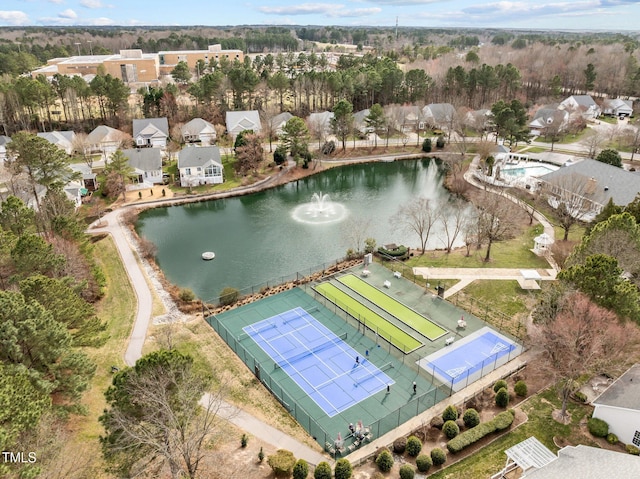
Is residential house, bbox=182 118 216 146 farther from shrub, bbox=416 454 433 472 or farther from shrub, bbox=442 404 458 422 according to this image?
shrub, bbox=416 454 433 472

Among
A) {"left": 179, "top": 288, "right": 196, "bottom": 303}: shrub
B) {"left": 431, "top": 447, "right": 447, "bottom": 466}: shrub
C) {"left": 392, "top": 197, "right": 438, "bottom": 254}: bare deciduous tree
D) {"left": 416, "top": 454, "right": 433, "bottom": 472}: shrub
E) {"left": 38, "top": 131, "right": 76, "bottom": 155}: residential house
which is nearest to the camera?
{"left": 416, "top": 454, "right": 433, "bottom": 472}: shrub

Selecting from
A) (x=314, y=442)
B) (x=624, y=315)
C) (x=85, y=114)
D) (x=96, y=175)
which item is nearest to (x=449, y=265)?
(x=624, y=315)

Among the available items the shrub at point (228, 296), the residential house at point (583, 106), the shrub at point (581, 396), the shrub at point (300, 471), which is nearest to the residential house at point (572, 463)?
the shrub at point (581, 396)

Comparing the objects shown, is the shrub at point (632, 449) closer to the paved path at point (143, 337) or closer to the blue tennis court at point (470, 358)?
the blue tennis court at point (470, 358)

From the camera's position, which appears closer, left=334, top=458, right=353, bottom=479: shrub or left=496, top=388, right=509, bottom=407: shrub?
left=334, top=458, right=353, bottom=479: shrub

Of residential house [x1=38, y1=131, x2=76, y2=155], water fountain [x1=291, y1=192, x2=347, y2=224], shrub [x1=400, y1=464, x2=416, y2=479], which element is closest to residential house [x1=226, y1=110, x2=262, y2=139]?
residential house [x1=38, y1=131, x2=76, y2=155]

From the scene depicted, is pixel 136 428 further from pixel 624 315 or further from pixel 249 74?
pixel 249 74

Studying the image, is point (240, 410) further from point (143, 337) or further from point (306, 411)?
point (143, 337)

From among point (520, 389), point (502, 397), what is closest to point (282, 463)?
point (502, 397)
